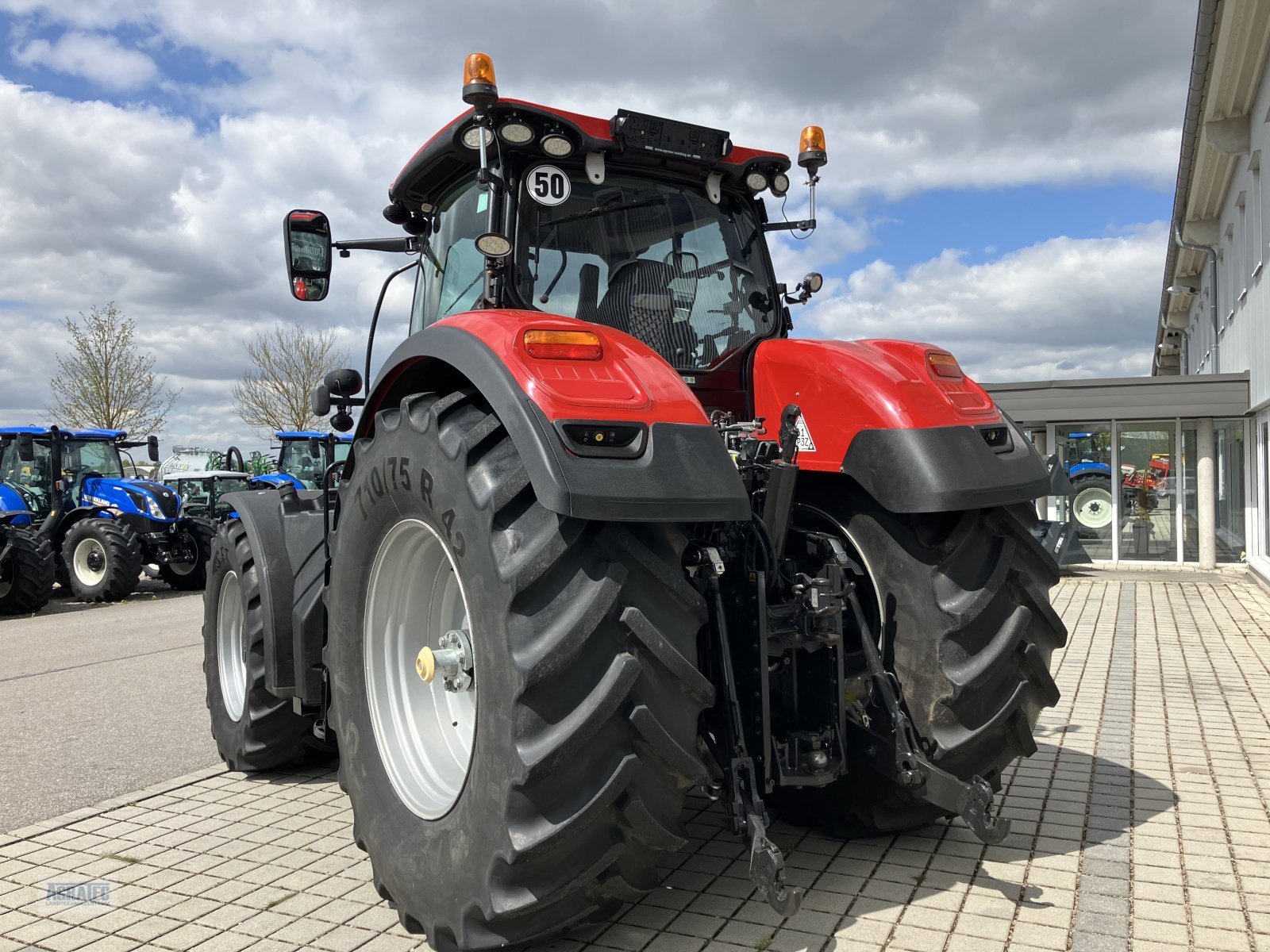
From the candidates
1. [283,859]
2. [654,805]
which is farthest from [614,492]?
[283,859]

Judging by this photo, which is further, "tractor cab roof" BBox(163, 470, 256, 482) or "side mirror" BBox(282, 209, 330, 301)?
"tractor cab roof" BBox(163, 470, 256, 482)

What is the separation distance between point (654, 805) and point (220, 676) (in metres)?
3.28

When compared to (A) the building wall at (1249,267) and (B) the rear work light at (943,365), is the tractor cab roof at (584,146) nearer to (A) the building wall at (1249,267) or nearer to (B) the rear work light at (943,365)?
(B) the rear work light at (943,365)

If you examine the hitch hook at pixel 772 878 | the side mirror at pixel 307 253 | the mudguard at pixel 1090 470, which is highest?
the side mirror at pixel 307 253

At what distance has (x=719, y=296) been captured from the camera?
153 inches

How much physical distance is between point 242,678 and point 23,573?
906 centimetres

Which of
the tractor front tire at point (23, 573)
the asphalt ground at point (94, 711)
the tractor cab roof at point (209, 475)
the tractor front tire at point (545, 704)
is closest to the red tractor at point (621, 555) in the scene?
the tractor front tire at point (545, 704)

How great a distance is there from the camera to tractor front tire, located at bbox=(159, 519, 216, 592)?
1506cm

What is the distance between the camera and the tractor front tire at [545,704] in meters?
2.31

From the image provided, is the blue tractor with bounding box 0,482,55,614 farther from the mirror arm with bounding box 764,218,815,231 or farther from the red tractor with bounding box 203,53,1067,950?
the mirror arm with bounding box 764,218,815,231

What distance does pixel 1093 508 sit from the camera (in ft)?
50.6

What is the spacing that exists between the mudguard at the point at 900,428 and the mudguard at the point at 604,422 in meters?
0.74

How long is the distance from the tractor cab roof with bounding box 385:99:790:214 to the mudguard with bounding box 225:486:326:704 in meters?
1.45

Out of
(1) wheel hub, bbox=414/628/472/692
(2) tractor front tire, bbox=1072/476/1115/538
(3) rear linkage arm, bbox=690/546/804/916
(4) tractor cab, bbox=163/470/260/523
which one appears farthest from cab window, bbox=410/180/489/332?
(4) tractor cab, bbox=163/470/260/523
